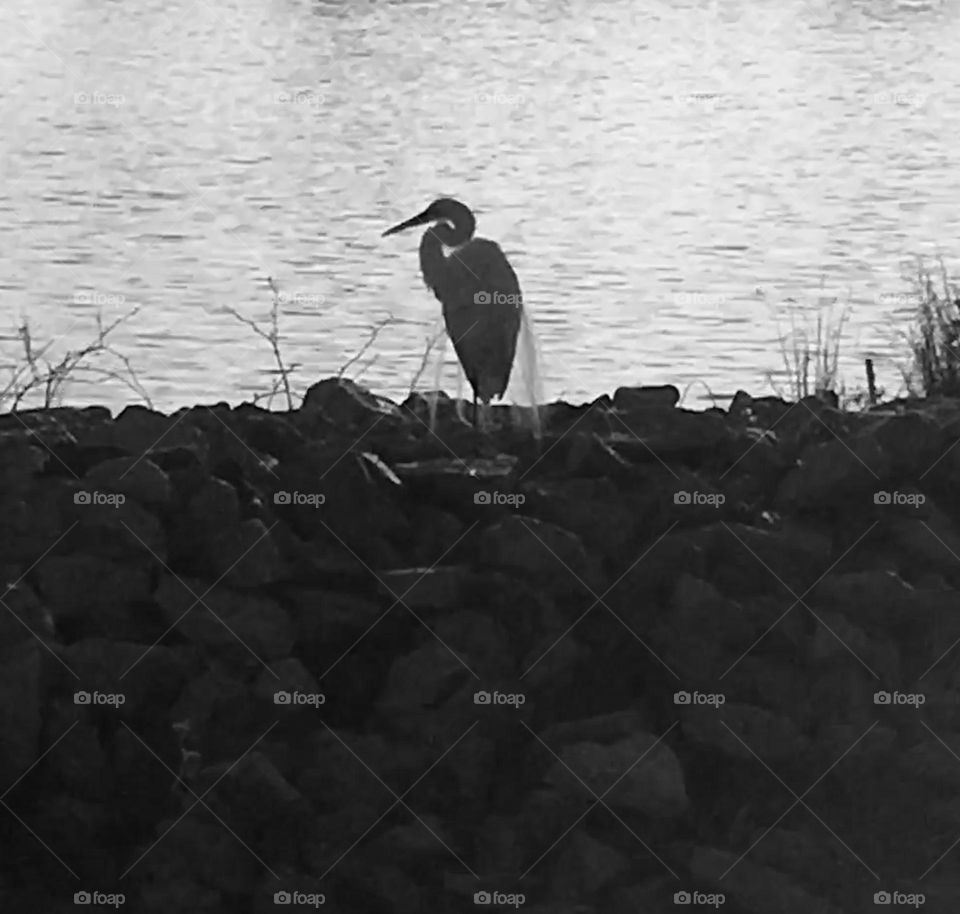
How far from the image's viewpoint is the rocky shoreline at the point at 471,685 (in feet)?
8.24

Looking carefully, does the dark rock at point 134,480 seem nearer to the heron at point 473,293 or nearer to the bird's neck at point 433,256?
the heron at point 473,293

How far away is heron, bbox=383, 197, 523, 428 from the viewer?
12.2 feet

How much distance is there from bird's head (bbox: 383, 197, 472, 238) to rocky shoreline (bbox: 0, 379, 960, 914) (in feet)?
3.83

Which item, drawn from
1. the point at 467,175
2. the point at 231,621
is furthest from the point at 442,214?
the point at 467,175

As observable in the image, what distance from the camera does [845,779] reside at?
8.50 feet

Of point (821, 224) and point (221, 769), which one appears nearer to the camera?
point (221, 769)

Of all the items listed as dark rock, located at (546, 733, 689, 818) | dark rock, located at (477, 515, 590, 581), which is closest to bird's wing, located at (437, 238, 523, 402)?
dark rock, located at (477, 515, 590, 581)

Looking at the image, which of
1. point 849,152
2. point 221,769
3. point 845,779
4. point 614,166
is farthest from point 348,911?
point 849,152

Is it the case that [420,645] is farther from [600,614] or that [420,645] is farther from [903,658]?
[903,658]

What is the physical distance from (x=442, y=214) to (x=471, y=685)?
1624 mm


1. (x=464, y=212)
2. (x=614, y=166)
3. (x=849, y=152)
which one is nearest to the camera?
(x=464, y=212)

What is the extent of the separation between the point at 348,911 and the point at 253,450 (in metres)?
0.80

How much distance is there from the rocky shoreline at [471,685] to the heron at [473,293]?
85cm

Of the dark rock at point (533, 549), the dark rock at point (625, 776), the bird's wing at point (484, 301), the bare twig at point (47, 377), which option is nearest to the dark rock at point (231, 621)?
the dark rock at point (533, 549)
